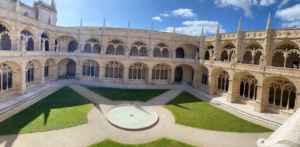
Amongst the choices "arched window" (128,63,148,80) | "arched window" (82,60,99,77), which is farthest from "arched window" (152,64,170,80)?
"arched window" (82,60,99,77)

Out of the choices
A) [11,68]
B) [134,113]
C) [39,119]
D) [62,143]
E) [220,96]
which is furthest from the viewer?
[220,96]

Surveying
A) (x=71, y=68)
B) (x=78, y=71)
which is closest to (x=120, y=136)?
(x=78, y=71)

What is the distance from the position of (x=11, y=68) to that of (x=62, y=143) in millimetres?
16533

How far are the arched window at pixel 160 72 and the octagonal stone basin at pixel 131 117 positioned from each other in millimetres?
15774

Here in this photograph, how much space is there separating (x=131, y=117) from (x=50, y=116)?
8.09m

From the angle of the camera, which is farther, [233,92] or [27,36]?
[27,36]

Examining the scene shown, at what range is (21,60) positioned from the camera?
23.1m

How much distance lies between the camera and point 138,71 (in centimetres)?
3828

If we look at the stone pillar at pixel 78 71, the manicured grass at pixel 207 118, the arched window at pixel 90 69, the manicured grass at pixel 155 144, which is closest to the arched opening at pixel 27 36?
the stone pillar at pixel 78 71

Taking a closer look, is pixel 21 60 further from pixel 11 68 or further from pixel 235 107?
pixel 235 107

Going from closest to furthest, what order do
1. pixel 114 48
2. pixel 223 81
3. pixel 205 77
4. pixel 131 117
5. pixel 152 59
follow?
pixel 131 117 → pixel 223 81 → pixel 205 77 → pixel 152 59 → pixel 114 48

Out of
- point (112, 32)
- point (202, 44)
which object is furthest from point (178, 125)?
point (112, 32)

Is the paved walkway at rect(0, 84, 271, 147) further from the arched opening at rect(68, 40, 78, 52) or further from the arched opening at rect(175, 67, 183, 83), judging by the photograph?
the arched opening at rect(68, 40, 78, 52)

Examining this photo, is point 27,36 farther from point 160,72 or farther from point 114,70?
point 160,72
